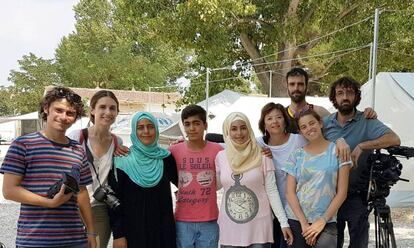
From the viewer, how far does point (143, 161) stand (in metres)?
2.93

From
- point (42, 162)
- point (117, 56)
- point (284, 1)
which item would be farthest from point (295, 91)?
point (117, 56)

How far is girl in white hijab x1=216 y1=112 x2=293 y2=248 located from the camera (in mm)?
2928

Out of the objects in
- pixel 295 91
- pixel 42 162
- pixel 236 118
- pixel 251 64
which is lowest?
pixel 42 162

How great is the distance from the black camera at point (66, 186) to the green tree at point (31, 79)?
45.1m

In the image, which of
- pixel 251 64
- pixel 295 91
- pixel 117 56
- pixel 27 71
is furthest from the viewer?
pixel 27 71

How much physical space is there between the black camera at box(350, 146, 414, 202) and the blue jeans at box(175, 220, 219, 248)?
41.2 inches

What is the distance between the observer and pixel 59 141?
244cm

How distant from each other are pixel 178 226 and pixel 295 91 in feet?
4.76

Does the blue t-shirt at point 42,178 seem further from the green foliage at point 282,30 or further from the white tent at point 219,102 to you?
the white tent at point 219,102

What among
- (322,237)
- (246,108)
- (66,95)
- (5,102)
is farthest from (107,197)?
(5,102)

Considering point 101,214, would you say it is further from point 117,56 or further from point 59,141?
point 117,56

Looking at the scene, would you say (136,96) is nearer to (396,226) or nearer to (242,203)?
(396,226)

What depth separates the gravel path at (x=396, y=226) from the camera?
630 cm

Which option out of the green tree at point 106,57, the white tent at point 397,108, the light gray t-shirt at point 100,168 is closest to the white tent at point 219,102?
the white tent at point 397,108
